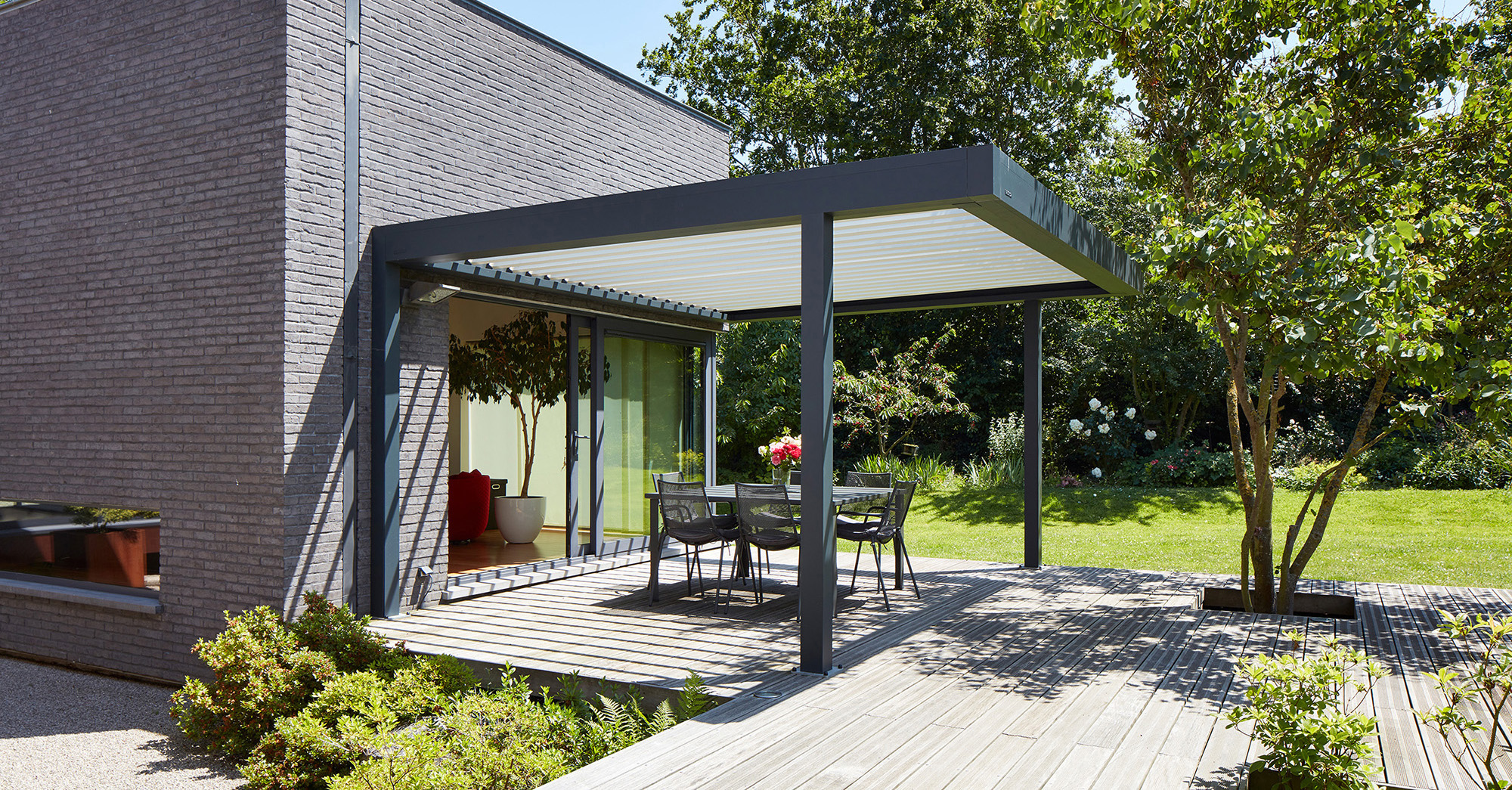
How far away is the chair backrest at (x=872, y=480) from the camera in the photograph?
7746 millimetres

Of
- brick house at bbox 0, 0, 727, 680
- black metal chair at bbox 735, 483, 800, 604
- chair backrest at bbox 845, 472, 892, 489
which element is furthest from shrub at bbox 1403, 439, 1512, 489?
brick house at bbox 0, 0, 727, 680

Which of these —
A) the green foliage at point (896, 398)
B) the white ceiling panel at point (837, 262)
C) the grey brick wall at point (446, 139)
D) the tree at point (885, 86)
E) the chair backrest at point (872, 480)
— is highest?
the tree at point (885, 86)

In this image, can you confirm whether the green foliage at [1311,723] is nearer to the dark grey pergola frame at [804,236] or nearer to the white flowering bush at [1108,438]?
the dark grey pergola frame at [804,236]

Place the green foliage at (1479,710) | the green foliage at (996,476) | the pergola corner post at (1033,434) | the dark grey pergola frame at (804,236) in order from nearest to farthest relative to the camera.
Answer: the green foliage at (1479,710)
the dark grey pergola frame at (804,236)
the pergola corner post at (1033,434)
the green foliage at (996,476)

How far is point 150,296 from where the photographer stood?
6.39 meters

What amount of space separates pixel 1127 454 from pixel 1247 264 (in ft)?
35.2

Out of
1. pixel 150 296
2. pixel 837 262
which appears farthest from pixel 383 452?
pixel 837 262

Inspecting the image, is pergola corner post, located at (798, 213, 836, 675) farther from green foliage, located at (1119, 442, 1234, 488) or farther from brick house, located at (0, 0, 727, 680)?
green foliage, located at (1119, 442, 1234, 488)

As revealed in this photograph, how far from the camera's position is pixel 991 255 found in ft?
21.8

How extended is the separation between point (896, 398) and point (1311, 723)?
12946 millimetres

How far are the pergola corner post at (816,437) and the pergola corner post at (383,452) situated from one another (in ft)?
9.74

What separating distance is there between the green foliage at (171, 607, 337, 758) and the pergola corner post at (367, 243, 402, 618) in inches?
41.7

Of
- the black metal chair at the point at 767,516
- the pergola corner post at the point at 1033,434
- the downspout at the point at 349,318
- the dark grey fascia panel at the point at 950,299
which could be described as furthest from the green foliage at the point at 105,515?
the pergola corner post at the point at 1033,434

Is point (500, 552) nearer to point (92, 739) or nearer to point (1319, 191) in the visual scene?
point (92, 739)
